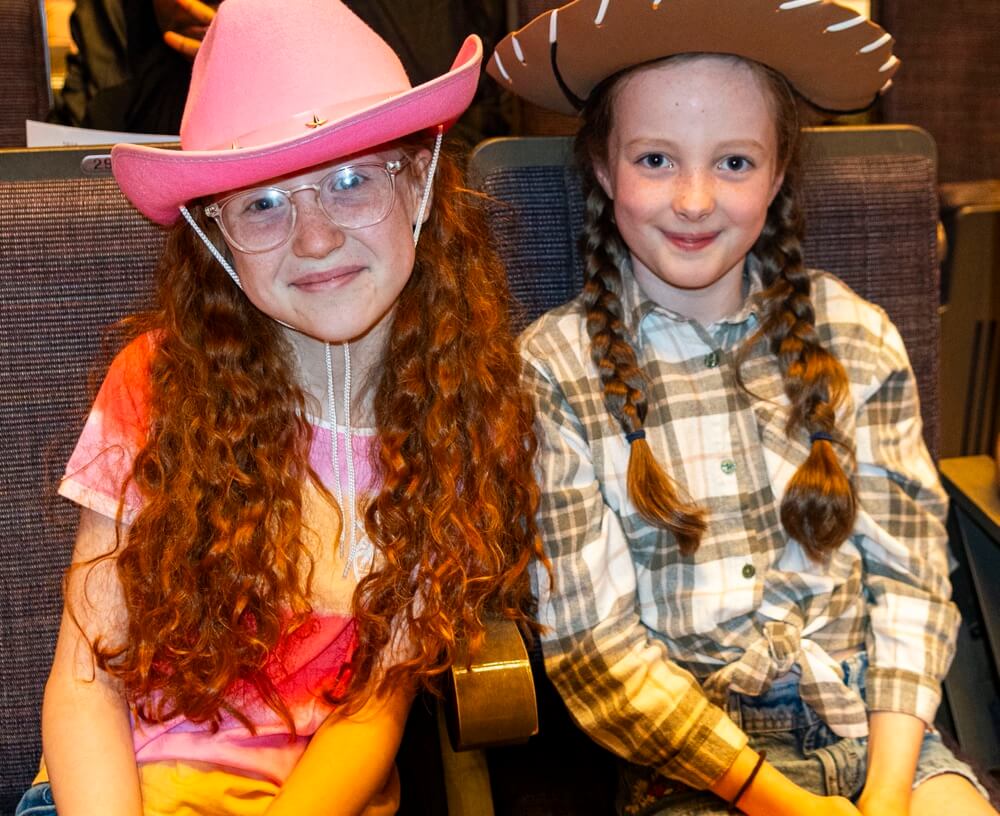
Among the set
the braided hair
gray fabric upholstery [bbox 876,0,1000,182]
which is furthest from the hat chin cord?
gray fabric upholstery [bbox 876,0,1000,182]

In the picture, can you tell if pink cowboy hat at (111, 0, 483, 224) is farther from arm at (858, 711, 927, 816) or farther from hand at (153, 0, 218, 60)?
arm at (858, 711, 927, 816)

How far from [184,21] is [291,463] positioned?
89 cm

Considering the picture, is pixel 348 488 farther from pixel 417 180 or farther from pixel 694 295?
pixel 694 295

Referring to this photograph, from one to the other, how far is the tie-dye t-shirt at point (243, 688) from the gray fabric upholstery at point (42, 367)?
12 cm

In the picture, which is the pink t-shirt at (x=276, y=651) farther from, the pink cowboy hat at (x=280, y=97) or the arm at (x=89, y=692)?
the pink cowboy hat at (x=280, y=97)

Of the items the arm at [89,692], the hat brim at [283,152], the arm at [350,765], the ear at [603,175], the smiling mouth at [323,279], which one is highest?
the hat brim at [283,152]

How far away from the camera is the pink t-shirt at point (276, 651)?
1229 mm

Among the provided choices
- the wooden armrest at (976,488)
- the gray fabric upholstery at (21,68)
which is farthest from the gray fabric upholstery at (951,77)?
the gray fabric upholstery at (21,68)

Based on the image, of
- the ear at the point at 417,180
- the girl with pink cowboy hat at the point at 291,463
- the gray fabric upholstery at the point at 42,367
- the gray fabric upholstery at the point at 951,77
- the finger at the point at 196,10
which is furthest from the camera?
the gray fabric upholstery at the point at 951,77

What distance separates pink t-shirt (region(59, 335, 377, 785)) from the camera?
1229 millimetres

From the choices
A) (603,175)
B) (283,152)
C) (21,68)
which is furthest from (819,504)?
Answer: (21,68)

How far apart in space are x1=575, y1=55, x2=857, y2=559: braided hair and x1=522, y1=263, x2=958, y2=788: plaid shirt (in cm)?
2

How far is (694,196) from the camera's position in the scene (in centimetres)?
130

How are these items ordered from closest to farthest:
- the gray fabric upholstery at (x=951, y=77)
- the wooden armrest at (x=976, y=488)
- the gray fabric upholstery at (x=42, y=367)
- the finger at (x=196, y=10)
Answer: the gray fabric upholstery at (x=42, y=367)
the wooden armrest at (x=976, y=488)
the finger at (x=196, y=10)
the gray fabric upholstery at (x=951, y=77)
